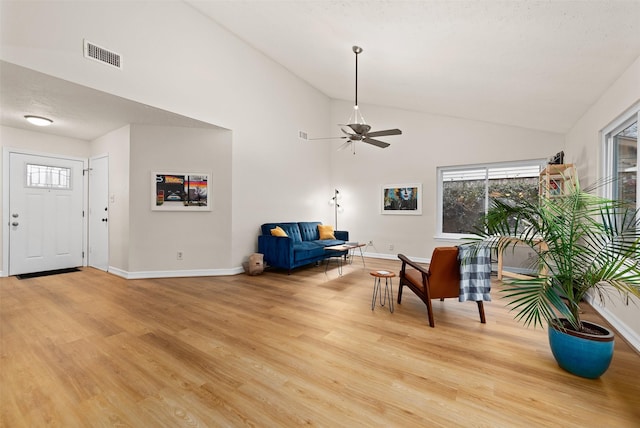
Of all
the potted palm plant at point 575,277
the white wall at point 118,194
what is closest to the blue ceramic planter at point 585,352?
the potted palm plant at point 575,277

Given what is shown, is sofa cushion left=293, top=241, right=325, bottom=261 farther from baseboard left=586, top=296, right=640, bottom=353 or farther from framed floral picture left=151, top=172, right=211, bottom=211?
baseboard left=586, top=296, right=640, bottom=353

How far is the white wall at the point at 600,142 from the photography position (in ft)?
8.28

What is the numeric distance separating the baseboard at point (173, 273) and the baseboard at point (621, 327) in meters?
5.07

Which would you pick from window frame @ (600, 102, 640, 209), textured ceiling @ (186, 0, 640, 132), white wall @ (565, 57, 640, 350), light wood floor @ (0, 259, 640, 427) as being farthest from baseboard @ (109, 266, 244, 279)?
window frame @ (600, 102, 640, 209)

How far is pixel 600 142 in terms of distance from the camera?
3369 millimetres

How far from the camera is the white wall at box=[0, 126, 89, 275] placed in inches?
183

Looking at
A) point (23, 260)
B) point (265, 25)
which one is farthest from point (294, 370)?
point (23, 260)

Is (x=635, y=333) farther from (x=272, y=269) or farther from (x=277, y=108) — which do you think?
(x=277, y=108)

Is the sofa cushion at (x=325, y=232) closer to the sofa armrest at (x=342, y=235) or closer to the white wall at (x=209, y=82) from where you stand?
the sofa armrest at (x=342, y=235)

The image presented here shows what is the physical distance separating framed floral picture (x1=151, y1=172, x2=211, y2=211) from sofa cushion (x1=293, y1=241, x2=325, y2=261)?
1.76 m

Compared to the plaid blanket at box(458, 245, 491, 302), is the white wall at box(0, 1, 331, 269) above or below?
above

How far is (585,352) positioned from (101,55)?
5.56m

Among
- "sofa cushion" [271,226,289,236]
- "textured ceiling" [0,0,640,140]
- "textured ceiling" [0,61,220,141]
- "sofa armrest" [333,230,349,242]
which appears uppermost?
"textured ceiling" [0,0,640,140]

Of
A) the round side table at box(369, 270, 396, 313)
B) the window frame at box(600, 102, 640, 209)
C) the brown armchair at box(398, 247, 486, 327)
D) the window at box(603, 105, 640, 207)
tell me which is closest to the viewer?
the window at box(603, 105, 640, 207)
